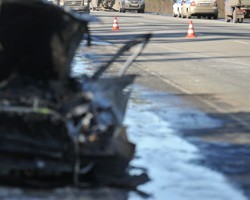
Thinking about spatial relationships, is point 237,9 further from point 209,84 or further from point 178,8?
point 209,84

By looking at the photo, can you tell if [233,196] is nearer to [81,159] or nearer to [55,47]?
[81,159]

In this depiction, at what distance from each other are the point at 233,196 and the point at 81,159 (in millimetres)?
1286

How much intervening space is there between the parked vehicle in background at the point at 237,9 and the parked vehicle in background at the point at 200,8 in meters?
3.05

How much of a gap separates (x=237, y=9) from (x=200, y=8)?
5506mm

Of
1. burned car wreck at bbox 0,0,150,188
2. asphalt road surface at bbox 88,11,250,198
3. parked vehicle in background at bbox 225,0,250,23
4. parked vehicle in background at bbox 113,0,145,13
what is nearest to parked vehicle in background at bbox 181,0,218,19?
parked vehicle in background at bbox 225,0,250,23

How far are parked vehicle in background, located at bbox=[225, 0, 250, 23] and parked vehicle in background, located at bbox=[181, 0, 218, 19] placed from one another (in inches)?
120

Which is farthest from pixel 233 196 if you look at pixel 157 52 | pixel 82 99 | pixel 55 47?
pixel 157 52

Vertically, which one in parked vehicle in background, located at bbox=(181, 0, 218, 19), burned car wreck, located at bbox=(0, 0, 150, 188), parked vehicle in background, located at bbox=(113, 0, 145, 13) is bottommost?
parked vehicle in background, located at bbox=(113, 0, 145, 13)

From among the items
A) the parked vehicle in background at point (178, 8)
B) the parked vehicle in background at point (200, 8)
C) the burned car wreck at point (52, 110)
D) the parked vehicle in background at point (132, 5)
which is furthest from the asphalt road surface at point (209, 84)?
the parked vehicle in background at point (132, 5)

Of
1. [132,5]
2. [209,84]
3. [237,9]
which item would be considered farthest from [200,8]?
[209,84]

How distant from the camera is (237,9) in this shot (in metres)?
39.6

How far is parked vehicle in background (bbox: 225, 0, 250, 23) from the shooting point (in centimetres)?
3850

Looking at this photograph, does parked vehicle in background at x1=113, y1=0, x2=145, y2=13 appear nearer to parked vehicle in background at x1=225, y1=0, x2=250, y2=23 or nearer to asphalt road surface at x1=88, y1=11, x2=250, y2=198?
parked vehicle in background at x1=225, y1=0, x2=250, y2=23

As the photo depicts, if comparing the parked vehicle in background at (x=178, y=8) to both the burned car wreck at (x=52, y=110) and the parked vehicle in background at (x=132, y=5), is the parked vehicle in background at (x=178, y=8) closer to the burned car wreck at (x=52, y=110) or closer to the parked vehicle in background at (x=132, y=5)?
the parked vehicle in background at (x=132, y=5)
